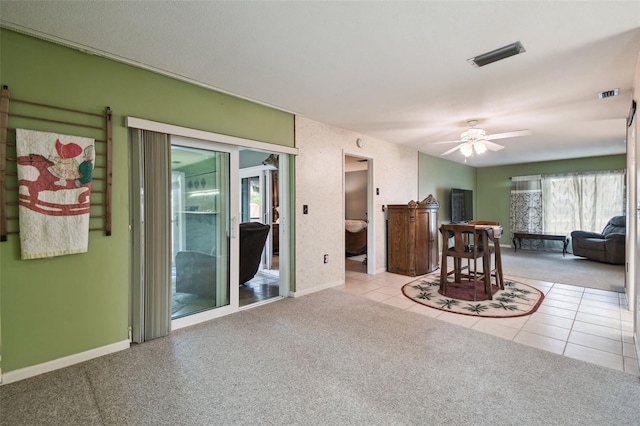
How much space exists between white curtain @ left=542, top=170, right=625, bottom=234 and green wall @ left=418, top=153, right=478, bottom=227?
78.7 inches

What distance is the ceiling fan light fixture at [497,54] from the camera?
2264 millimetres

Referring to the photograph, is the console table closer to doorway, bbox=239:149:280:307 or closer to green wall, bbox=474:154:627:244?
green wall, bbox=474:154:627:244

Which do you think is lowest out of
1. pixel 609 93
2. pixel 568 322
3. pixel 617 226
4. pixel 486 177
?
pixel 568 322

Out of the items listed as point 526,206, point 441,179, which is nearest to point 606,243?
point 526,206

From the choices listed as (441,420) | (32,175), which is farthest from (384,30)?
(32,175)

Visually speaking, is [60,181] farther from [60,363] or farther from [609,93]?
[609,93]

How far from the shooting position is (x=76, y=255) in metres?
2.29

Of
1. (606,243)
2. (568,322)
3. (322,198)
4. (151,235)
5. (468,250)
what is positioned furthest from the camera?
(606,243)

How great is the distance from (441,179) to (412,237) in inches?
116

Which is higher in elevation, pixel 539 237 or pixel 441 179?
pixel 441 179

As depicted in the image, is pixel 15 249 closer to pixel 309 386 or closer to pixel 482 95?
pixel 309 386

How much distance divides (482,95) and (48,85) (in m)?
3.95

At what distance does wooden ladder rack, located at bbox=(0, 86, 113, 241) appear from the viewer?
6.55 ft

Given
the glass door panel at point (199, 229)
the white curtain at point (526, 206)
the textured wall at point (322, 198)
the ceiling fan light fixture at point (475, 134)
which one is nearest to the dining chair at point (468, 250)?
the ceiling fan light fixture at point (475, 134)
